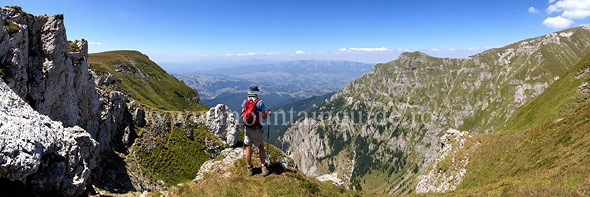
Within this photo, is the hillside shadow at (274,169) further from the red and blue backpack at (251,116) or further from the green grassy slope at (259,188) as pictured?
the red and blue backpack at (251,116)

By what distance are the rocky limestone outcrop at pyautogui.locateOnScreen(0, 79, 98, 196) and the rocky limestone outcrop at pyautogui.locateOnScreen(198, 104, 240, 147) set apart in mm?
66064

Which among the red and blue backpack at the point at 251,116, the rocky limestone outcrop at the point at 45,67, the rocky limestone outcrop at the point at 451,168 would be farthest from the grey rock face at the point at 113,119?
the rocky limestone outcrop at the point at 451,168

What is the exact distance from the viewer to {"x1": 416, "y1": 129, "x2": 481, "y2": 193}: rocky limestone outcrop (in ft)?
153

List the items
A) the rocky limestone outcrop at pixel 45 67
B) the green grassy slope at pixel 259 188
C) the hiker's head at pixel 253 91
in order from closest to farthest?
the green grassy slope at pixel 259 188
the hiker's head at pixel 253 91
the rocky limestone outcrop at pixel 45 67

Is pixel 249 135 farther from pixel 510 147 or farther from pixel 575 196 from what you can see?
pixel 510 147

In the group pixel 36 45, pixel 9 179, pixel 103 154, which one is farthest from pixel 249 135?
pixel 103 154

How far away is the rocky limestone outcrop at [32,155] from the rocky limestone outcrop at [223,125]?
217ft

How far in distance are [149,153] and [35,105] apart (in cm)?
3637

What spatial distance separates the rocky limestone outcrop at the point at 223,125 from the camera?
84.8 m

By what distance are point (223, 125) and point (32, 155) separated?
73.1 meters

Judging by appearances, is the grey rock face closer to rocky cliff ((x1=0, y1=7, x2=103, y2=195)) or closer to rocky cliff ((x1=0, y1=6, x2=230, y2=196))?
rocky cliff ((x1=0, y1=6, x2=230, y2=196))

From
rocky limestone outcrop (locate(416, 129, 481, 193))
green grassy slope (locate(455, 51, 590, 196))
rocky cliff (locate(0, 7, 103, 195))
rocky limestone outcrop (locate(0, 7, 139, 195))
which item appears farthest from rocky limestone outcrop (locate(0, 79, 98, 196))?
rocky limestone outcrop (locate(416, 129, 481, 193))

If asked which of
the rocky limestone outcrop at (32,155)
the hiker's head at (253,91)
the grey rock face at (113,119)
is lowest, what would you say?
the grey rock face at (113,119)

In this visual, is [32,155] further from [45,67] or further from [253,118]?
[45,67]
